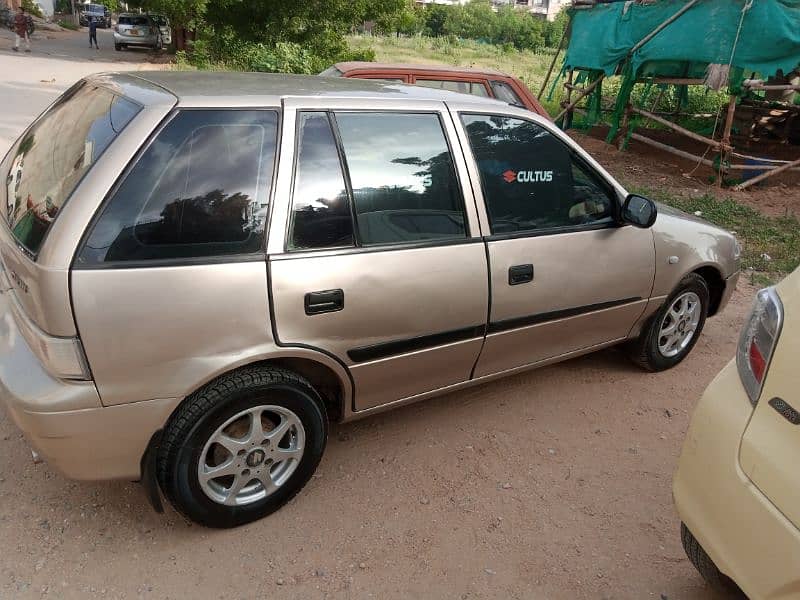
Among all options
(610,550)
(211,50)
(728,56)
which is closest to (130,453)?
(610,550)

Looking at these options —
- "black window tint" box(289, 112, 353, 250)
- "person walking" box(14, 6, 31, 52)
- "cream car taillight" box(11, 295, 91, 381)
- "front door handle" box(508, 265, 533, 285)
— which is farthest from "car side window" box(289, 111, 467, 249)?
"person walking" box(14, 6, 31, 52)

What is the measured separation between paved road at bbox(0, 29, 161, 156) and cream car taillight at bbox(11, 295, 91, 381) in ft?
23.0

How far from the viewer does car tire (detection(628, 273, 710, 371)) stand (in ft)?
12.8

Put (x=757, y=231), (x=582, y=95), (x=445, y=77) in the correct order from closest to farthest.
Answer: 1. (x=757, y=231)
2. (x=445, y=77)
3. (x=582, y=95)

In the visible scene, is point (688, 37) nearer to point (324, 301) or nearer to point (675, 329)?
point (675, 329)

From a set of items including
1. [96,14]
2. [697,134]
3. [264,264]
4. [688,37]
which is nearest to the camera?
[264,264]

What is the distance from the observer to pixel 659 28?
395 inches

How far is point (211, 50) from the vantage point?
2048cm

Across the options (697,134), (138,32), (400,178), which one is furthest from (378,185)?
(138,32)

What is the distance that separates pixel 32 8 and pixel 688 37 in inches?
1568

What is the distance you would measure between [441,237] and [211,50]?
66.6ft

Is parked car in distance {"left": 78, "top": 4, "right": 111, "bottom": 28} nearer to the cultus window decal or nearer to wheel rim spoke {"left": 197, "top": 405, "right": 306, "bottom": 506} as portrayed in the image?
the cultus window decal

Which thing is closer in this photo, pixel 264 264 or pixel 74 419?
pixel 74 419

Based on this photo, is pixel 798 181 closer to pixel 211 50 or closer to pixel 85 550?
pixel 85 550
